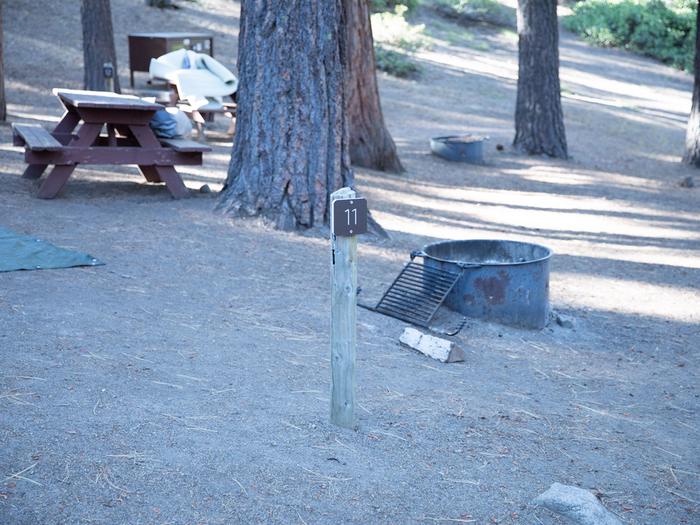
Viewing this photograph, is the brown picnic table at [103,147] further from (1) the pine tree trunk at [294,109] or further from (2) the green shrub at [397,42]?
(2) the green shrub at [397,42]

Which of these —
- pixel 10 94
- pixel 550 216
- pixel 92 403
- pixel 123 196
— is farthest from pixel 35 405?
pixel 10 94

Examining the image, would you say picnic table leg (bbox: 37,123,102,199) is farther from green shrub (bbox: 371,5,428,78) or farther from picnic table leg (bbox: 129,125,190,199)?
green shrub (bbox: 371,5,428,78)

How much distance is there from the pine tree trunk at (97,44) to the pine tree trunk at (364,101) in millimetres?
4569

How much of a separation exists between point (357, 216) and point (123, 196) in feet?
19.4

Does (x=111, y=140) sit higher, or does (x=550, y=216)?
(x=111, y=140)

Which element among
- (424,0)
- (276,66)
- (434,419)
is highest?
(424,0)

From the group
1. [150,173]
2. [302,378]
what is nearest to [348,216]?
[302,378]

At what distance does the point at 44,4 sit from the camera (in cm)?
2144

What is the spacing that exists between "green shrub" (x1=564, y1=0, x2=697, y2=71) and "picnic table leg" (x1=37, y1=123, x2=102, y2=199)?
27.4 meters

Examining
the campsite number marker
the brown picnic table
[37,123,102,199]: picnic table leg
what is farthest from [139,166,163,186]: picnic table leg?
the campsite number marker

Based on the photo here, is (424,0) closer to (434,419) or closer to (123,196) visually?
(123,196)

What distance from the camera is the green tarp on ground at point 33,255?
22.0 feet

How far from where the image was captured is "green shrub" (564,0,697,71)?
3309 centimetres

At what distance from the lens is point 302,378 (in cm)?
525
